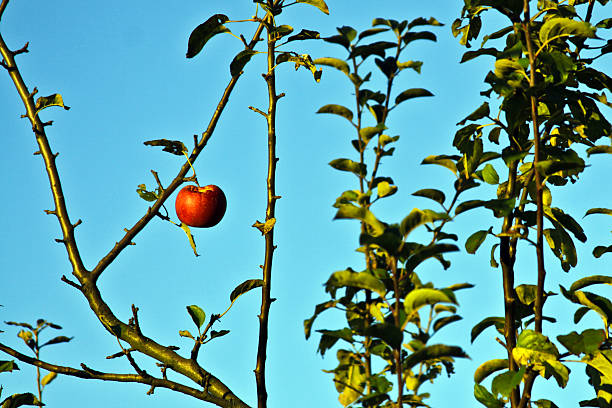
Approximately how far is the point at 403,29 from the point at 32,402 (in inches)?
87.3

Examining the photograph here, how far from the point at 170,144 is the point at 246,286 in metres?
0.71

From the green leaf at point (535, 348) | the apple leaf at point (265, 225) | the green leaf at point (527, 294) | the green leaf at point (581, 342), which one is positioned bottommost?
the green leaf at point (535, 348)

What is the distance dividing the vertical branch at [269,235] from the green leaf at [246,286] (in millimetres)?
53

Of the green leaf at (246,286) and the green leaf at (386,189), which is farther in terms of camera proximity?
the green leaf at (246,286)

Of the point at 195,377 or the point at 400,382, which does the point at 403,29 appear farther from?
the point at 195,377

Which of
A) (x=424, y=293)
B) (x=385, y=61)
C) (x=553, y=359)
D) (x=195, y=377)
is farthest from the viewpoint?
(x=195, y=377)

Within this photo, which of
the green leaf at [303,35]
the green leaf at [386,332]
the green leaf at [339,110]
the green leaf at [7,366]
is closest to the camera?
the green leaf at [386,332]

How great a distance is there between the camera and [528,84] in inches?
95.7

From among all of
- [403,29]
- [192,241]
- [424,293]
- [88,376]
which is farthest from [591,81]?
Result: [88,376]

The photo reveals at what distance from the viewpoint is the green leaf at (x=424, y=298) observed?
1.74 meters

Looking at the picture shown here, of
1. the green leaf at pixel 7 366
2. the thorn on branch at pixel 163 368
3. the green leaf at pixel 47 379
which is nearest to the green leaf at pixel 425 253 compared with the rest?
the thorn on branch at pixel 163 368

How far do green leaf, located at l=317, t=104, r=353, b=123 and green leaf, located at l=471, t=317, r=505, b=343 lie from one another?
85 cm

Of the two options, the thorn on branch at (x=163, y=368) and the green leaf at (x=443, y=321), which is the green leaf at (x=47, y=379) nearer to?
the thorn on branch at (x=163, y=368)

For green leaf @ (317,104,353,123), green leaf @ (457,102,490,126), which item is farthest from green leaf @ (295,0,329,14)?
green leaf @ (457,102,490,126)
